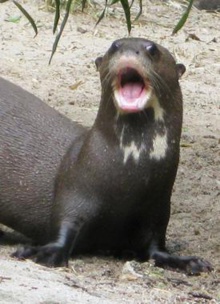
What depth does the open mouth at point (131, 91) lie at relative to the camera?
4855 mm

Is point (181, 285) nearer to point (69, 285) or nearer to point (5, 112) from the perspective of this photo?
point (69, 285)

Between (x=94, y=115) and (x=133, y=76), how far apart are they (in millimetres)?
2660

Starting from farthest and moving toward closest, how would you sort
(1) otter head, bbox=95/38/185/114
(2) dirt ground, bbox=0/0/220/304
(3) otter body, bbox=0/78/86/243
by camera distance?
(3) otter body, bbox=0/78/86/243 < (1) otter head, bbox=95/38/185/114 < (2) dirt ground, bbox=0/0/220/304

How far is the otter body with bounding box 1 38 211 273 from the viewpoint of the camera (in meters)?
4.96

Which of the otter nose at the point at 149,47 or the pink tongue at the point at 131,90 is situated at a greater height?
the otter nose at the point at 149,47

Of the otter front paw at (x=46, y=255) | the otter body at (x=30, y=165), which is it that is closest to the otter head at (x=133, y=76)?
the otter body at (x=30, y=165)

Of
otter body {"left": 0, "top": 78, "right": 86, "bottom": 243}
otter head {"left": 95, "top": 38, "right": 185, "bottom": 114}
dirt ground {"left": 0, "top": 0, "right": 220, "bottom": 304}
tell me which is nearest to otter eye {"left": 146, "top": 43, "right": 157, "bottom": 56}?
otter head {"left": 95, "top": 38, "right": 185, "bottom": 114}

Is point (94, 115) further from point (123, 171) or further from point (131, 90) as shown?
point (131, 90)

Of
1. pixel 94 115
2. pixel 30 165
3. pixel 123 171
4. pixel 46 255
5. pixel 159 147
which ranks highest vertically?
pixel 159 147

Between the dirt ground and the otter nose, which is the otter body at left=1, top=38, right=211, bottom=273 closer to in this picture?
the otter nose

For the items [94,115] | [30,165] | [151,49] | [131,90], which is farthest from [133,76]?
[94,115]

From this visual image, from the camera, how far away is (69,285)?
434cm

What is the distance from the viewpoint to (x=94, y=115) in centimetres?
754

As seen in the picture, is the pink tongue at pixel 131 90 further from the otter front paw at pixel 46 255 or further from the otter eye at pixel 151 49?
the otter front paw at pixel 46 255
